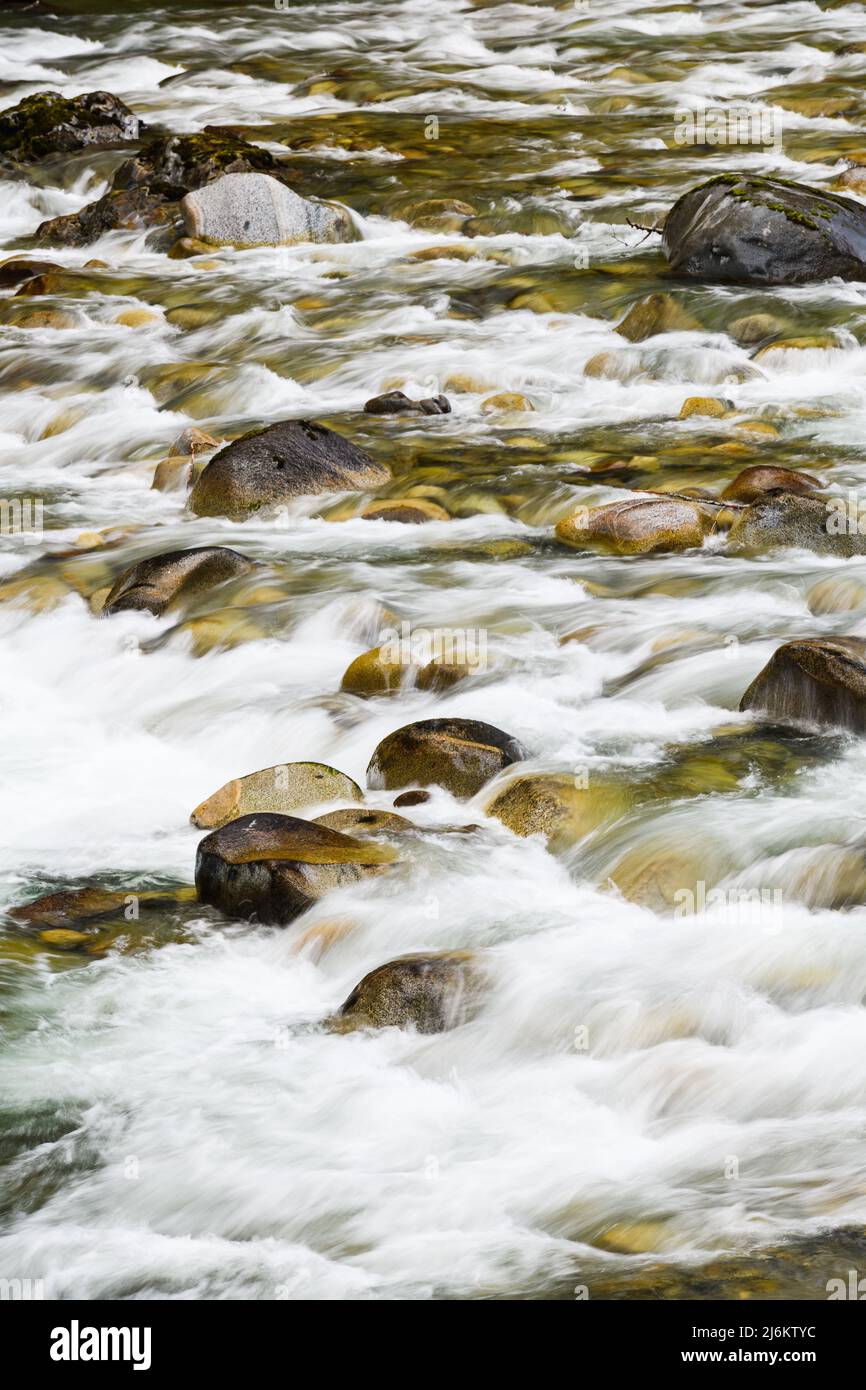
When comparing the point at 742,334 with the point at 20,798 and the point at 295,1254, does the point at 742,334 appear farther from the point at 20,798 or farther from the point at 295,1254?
the point at 295,1254

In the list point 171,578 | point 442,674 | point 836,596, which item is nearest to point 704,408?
point 836,596

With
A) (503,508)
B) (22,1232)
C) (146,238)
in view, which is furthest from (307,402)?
(22,1232)

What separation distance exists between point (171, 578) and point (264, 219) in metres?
8.07

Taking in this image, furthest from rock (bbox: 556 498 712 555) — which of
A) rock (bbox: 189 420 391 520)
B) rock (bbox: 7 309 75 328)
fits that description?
rock (bbox: 7 309 75 328)

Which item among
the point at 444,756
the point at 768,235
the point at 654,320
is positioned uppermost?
the point at 768,235

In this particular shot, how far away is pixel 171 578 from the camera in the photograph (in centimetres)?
806

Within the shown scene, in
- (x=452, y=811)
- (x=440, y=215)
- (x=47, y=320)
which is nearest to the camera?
(x=452, y=811)

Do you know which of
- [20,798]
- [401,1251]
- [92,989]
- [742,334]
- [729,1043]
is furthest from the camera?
[742,334]

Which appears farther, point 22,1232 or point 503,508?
point 503,508

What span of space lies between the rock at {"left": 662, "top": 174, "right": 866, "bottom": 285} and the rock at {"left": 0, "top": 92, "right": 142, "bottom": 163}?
8.96 m

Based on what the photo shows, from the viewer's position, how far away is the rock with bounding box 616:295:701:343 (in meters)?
11.6

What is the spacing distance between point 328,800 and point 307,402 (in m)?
5.95

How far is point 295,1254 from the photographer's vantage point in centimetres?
387

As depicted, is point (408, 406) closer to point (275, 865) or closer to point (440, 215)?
point (440, 215)
